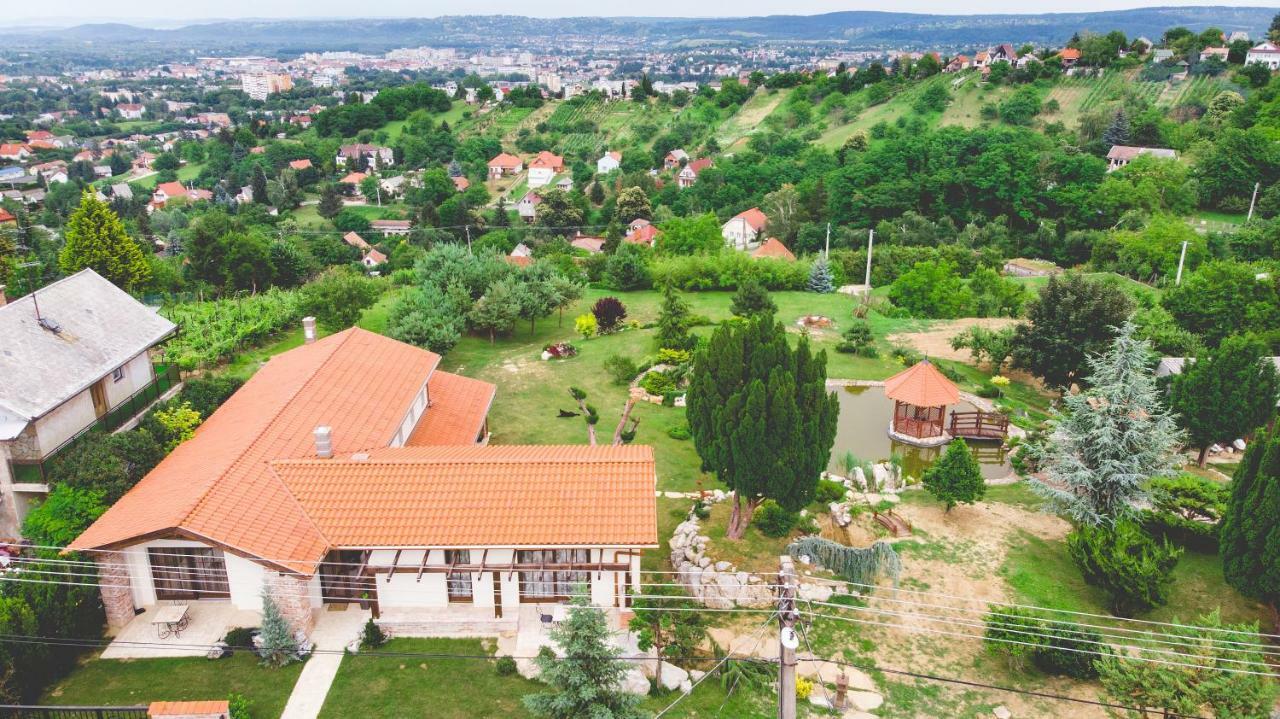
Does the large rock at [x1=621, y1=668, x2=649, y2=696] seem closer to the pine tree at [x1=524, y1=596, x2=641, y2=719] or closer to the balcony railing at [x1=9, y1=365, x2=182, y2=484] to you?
the pine tree at [x1=524, y1=596, x2=641, y2=719]

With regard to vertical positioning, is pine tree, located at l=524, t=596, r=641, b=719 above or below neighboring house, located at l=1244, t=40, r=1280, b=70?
below

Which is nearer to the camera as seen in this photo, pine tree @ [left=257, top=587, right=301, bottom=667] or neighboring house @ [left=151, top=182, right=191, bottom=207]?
pine tree @ [left=257, top=587, right=301, bottom=667]

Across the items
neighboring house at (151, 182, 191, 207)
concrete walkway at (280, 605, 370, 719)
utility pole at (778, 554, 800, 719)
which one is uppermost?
utility pole at (778, 554, 800, 719)

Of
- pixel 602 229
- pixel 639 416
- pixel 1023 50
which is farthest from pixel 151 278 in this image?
pixel 1023 50

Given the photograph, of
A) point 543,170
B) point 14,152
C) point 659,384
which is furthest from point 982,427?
point 14,152

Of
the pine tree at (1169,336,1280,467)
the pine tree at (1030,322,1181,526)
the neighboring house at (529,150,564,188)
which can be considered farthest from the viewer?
the neighboring house at (529,150,564,188)

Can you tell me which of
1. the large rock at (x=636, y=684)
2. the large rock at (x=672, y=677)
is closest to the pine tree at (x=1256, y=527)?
the large rock at (x=672, y=677)

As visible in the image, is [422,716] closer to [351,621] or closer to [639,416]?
[351,621]

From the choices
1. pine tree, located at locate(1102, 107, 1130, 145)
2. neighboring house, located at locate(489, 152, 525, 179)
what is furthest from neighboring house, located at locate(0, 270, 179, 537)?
neighboring house, located at locate(489, 152, 525, 179)
